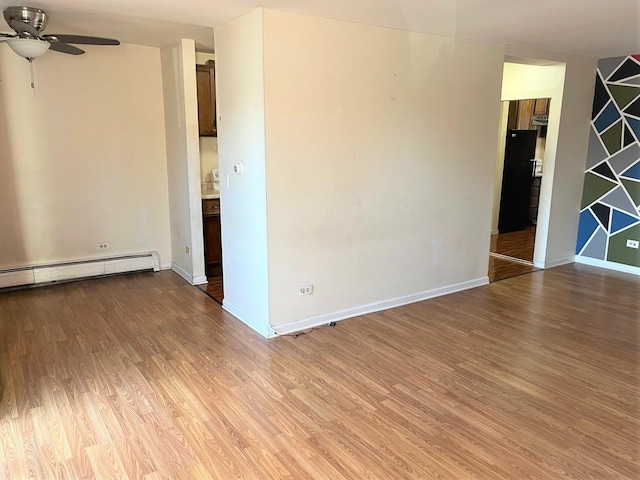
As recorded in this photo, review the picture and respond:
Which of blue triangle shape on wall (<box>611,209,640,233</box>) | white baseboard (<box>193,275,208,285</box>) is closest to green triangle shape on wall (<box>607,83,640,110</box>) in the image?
blue triangle shape on wall (<box>611,209,640,233</box>)

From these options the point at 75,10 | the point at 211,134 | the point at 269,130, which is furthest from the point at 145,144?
the point at 269,130

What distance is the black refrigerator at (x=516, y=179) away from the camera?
7.22 m

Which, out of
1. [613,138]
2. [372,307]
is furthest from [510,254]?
[372,307]

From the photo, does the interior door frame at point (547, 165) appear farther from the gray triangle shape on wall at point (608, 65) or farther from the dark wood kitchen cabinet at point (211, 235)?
the dark wood kitchen cabinet at point (211, 235)

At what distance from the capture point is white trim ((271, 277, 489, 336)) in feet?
12.5

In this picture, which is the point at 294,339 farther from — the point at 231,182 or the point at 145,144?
the point at 145,144

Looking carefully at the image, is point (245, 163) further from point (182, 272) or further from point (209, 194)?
point (182, 272)

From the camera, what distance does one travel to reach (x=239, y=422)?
2.61 meters

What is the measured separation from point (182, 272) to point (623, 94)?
17.7 ft

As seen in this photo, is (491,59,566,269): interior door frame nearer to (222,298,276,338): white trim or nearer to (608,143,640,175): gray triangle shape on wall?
(608,143,640,175): gray triangle shape on wall

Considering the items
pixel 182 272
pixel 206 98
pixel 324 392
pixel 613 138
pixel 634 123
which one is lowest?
pixel 324 392

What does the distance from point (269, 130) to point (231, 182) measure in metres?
0.72

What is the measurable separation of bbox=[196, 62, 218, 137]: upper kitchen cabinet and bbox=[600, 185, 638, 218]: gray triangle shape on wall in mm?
4718

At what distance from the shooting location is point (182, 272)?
5312 mm
